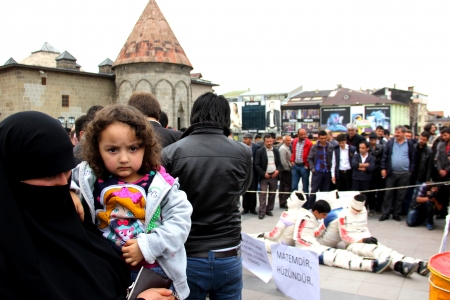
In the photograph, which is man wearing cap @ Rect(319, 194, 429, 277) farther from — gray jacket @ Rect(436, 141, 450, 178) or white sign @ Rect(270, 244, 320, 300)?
gray jacket @ Rect(436, 141, 450, 178)

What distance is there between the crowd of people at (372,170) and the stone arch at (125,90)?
25696 millimetres

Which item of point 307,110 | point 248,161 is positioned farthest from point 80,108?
point 307,110

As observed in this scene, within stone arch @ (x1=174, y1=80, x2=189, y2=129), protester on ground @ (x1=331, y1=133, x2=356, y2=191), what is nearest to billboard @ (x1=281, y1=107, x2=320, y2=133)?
stone arch @ (x1=174, y1=80, x2=189, y2=129)

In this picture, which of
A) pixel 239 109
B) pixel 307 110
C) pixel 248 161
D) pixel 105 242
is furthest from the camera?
pixel 307 110

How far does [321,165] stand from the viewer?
381 inches

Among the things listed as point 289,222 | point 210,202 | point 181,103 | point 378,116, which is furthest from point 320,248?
point 378,116

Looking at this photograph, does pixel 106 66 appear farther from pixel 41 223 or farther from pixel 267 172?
pixel 41 223

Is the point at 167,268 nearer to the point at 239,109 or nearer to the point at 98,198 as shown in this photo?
the point at 98,198

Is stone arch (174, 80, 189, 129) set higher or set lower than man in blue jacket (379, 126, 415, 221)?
higher

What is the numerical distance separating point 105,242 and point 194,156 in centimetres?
103

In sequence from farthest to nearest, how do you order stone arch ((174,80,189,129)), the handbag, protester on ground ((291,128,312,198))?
stone arch ((174,80,189,129)), protester on ground ((291,128,312,198)), the handbag

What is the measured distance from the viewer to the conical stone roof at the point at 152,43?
108 feet

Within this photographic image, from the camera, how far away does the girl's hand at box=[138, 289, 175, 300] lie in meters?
1.70

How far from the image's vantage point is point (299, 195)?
604 cm
